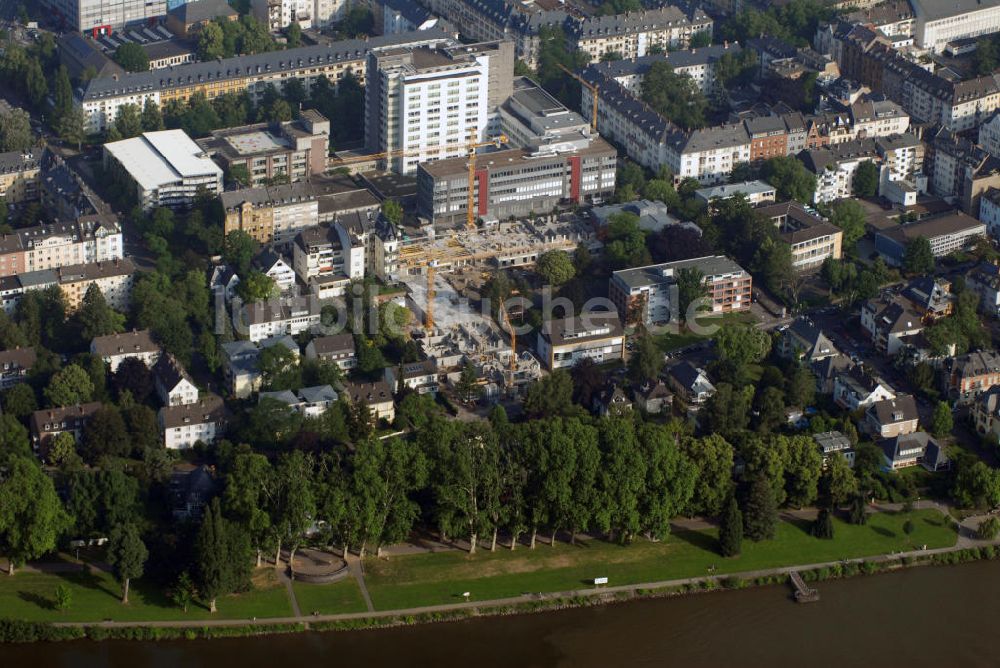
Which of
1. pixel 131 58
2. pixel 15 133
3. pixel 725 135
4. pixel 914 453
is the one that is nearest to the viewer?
pixel 914 453

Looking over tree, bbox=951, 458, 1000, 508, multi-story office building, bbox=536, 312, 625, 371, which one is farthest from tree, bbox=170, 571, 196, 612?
tree, bbox=951, 458, 1000, 508

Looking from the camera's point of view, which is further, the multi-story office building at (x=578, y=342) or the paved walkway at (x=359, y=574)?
the multi-story office building at (x=578, y=342)

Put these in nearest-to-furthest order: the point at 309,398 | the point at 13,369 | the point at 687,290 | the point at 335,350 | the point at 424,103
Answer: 1. the point at 309,398
2. the point at 13,369
3. the point at 335,350
4. the point at 687,290
5. the point at 424,103

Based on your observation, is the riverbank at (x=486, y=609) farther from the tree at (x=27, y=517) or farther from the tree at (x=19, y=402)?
the tree at (x=19, y=402)

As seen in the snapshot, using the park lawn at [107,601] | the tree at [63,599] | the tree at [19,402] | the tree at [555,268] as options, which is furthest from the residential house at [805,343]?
the tree at [63,599]

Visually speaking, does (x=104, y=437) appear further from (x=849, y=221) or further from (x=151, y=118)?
(x=849, y=221)

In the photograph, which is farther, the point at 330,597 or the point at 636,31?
the point at 636,31

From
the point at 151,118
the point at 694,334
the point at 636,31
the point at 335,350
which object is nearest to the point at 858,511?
the point at 694,334

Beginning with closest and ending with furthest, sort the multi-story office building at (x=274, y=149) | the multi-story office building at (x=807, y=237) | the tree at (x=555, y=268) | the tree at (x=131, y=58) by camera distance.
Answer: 1. the tree at (x=555, y=268)
2. the multi-story office building at (x=807, y=237)
3. the multi-story office building at (x=274, y=149)
4. the tree at (x=131, y=58)
